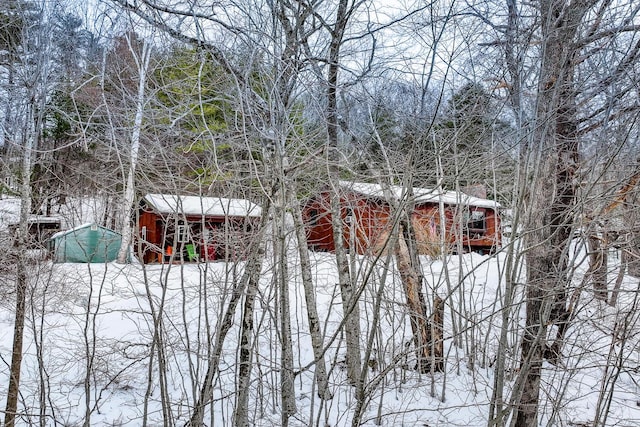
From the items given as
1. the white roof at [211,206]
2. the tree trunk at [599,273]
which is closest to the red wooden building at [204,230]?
the white roof at [211,206]

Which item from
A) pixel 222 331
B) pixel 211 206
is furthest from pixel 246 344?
pixel 211 206

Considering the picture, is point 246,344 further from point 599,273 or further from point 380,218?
point 599,273

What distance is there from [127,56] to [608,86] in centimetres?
392

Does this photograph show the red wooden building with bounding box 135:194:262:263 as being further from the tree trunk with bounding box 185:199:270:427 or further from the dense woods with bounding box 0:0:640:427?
the tree trunk with bounding box 185:199:270:427

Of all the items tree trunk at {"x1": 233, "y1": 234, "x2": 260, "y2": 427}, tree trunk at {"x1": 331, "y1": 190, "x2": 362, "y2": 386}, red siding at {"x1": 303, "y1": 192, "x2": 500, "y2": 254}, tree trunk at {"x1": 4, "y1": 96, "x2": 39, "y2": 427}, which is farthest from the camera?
tree trunk at {"x1": 331, "y1": 190, "x2": 362, "y2": 386}

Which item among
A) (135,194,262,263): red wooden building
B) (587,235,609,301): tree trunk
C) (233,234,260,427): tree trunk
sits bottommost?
(233,234,260,427): tree trunk

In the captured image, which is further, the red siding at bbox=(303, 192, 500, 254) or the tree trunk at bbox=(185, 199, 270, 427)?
the red siding at bbox=(303, 192, 500, 254)

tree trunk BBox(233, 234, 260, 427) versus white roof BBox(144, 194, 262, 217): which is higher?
white roof BBox(144, 194, 262, 217)

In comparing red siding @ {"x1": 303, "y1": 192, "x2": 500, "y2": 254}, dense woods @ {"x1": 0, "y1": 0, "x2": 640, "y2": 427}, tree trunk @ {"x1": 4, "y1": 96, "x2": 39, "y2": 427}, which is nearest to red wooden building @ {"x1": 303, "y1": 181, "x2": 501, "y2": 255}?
red siding @ {"x1": 303, "y1": 192, "x2": 500, "y2": 254}

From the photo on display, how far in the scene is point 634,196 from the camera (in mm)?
3820

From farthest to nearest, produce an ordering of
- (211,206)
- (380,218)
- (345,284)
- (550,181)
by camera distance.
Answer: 1. (345,284)
2. (380,218)
3. (550,181)
4. (211,206)

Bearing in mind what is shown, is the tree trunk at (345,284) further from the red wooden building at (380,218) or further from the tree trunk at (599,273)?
the tree trunk at (599,273)

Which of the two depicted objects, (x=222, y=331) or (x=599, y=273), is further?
(x=599, y=273)

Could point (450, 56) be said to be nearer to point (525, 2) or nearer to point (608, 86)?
point (525, 2)
